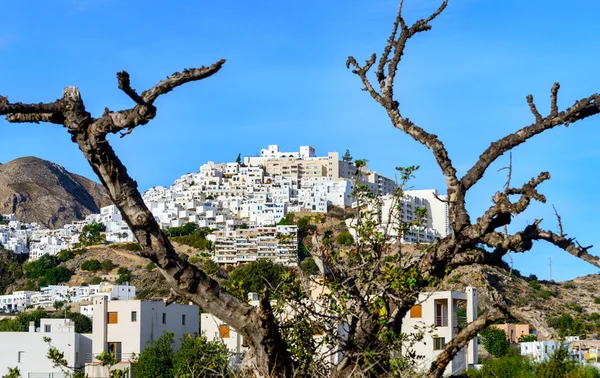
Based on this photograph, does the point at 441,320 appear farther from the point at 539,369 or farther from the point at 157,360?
the point at 539,369

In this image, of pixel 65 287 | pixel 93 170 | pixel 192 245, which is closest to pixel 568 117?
pixel 93 170

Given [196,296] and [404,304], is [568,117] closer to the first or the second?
[404,304]

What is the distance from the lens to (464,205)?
7.30 meters

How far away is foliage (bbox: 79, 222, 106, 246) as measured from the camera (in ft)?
475

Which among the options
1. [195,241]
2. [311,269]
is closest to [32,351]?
[311,269]

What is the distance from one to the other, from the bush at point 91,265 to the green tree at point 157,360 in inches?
3456

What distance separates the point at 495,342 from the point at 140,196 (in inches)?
2168

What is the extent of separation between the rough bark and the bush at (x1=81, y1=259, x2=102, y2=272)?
12476 centimetres

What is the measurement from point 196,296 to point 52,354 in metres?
2.12

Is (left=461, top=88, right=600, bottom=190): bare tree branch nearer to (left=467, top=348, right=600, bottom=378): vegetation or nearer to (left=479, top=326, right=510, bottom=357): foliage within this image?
(left=467, top=348, right=600, bottom=378): vegetation

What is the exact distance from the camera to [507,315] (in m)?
7.14

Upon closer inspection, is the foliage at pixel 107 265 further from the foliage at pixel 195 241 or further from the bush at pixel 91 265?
the foliage at pixel 195 241

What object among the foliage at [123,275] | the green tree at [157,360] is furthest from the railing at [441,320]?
the foliage at [123,275]

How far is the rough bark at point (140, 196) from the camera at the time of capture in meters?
5.79
